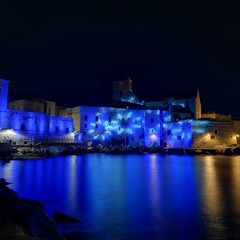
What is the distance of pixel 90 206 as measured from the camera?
10633mm

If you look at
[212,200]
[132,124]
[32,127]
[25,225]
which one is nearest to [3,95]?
[32,127]

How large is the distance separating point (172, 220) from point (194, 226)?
2.80 feet

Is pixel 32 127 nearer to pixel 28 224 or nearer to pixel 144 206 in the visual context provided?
pixel 144 206

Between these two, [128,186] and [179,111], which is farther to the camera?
[179,111]

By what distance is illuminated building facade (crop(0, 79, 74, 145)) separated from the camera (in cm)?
3934

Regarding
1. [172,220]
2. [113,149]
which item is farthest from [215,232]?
[113,149]

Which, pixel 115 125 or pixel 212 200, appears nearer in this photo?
pixel 212 200

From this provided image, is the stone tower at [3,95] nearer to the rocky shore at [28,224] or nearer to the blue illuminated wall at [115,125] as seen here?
the blue illuminated wall at [115,125]

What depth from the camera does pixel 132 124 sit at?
2066 inches

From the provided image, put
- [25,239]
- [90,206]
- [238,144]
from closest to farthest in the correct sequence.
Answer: [25,239] → [90,206] → [238,144]

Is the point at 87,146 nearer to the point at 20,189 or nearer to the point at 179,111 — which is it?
the point at 179,111

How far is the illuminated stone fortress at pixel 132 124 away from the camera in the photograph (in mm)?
46156

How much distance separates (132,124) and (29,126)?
18574 millimetres

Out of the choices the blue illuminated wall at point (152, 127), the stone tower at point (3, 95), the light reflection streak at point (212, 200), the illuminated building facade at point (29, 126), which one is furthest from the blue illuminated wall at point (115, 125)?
the light reflection streak at point (212, 200)
